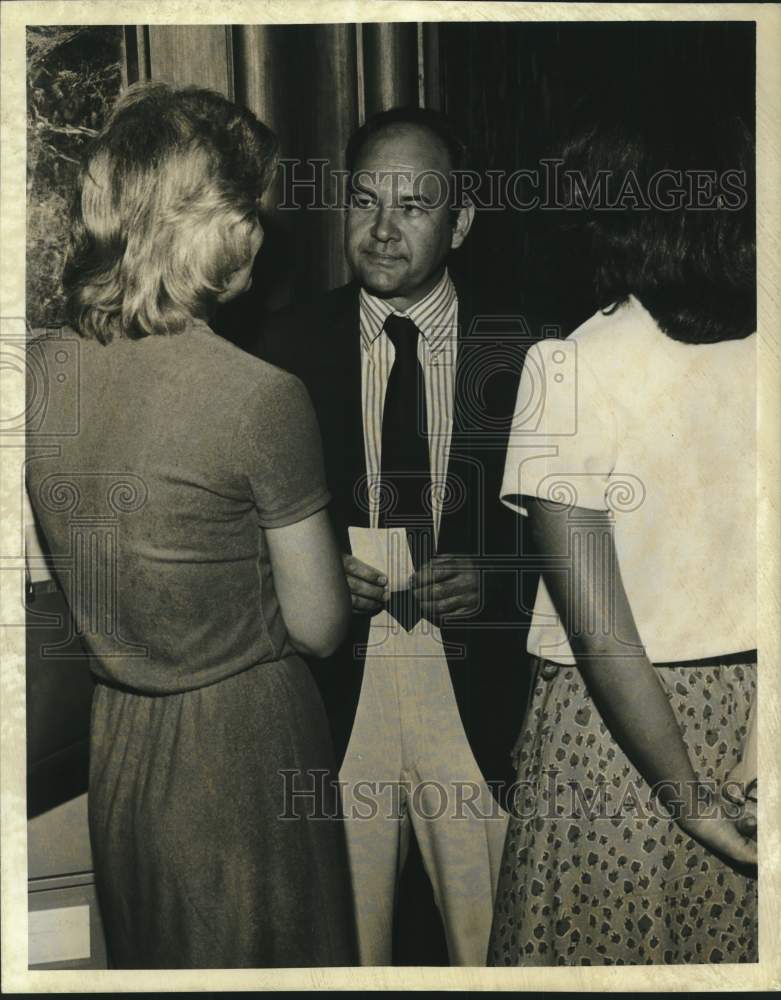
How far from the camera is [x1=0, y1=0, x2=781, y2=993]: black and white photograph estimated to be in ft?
7.65

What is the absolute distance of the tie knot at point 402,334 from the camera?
2.37 m

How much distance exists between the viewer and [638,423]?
2363 millimetres

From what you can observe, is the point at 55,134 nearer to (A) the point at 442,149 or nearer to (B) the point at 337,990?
(A) the point at 442,149

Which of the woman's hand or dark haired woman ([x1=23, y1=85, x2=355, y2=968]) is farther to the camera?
the woman's hand

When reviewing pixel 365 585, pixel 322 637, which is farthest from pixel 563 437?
pixel 322 637

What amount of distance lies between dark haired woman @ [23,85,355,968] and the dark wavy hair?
0.71 m

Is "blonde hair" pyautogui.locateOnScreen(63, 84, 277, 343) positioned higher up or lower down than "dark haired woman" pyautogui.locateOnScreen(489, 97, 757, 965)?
higher up

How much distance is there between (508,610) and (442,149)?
3.26ft

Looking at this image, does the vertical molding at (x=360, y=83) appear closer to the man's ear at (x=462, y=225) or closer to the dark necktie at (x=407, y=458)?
the man's ear at (x=462, y=225)

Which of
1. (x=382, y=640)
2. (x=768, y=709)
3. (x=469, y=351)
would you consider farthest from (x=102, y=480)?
(x=768, y=709)

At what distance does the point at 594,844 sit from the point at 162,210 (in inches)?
63.6
